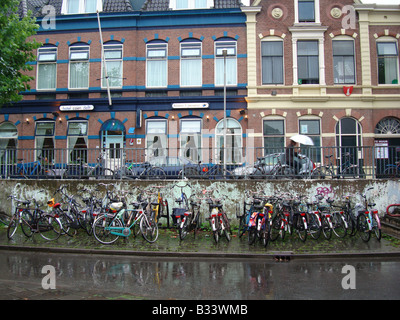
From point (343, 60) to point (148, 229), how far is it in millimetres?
15804

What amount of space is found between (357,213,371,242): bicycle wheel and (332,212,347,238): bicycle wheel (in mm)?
404

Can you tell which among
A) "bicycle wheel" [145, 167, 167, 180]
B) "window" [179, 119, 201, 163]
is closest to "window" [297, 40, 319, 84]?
"window" [179, 119, 201, 163]

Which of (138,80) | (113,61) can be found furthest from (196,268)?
(113,61)

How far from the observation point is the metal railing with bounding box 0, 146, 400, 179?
1162 centimetres

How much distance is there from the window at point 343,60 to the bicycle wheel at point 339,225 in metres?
11.8

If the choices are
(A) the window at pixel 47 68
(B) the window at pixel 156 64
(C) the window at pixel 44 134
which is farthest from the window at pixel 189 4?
(C) the window at pixel 44 134

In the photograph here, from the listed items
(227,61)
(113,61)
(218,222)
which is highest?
(113,61)

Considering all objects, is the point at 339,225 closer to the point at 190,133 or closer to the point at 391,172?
the point at 391,172

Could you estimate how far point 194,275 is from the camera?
671 centimetres

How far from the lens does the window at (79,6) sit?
20.6 metres

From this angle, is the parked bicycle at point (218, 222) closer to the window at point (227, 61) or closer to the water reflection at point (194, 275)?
the water reflection at point (194, 275)

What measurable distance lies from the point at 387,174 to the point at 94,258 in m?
9.71
